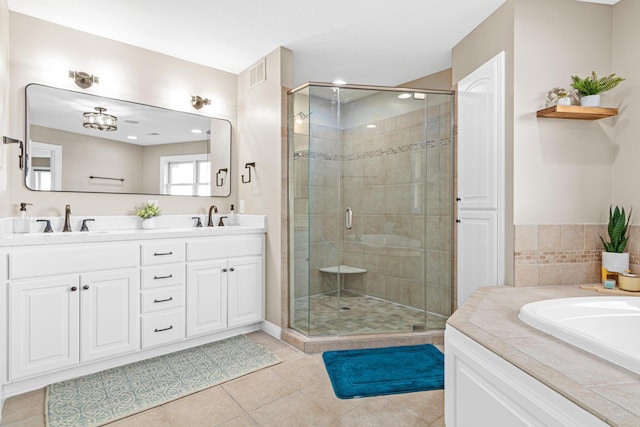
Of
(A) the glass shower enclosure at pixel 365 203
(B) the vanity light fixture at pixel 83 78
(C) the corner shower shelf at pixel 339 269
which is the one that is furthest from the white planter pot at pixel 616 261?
(B) the vanity light fixture at pixel 83 78

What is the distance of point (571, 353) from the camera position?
46.4 inches

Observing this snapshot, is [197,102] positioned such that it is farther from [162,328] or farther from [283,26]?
[162,328]

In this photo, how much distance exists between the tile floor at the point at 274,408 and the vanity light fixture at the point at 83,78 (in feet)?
7.07

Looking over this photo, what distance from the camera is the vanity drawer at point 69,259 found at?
2.05m

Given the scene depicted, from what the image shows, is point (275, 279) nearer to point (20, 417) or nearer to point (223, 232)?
point (223, 232)

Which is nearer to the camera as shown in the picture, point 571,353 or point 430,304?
point 571,353

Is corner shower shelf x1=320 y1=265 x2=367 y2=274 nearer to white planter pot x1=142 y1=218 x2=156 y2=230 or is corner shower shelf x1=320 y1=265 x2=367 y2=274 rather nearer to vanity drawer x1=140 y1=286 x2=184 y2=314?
vanity drawer x1=140 y1=286 x2=184 y2=314

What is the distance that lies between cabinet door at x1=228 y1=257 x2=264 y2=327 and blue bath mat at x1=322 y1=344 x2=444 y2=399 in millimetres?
799

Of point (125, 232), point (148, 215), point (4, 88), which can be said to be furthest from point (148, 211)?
point (4, 88)

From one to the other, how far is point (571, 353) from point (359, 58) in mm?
2914

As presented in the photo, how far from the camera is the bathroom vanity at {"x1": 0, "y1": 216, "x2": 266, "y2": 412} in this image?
2.05 meters

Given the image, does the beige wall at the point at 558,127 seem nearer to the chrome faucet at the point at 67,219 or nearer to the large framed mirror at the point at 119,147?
the large framed mirror at the point at 119,147

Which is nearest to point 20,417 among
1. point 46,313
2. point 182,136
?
point 46,313

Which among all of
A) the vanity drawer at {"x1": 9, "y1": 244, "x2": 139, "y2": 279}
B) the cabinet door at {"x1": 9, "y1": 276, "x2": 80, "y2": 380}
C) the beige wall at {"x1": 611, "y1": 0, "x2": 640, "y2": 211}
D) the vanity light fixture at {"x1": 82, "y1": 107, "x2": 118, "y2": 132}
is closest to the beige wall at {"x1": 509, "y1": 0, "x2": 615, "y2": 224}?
the beige wall at {"x1": 611, "y1": 0, "x2": 640, "y2": 211}
